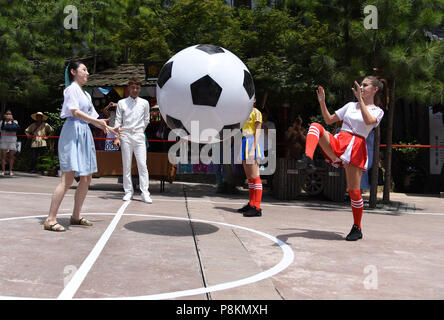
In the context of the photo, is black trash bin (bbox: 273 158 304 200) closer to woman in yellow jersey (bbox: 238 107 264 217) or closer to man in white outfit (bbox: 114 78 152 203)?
woman in yellow jersey (bbox: 238 107 264 217)

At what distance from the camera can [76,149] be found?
540 centimetres

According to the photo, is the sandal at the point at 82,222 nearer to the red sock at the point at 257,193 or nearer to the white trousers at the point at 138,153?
the white trousers at the point at 138,153

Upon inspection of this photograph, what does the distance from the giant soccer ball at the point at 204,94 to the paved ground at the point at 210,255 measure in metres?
1.29

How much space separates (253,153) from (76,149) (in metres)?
2.82

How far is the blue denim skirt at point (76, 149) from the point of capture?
536 cm

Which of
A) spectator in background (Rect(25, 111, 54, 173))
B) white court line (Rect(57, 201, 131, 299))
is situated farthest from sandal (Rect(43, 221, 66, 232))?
spectator in background (Rect(25, 111, 54, 173))

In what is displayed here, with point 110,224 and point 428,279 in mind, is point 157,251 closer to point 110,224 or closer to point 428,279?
point 110,224

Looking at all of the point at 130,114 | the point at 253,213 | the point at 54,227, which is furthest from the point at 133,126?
the point at 54,227

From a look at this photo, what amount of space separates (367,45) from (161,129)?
560 cm

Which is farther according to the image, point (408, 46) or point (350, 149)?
point (408, 46)

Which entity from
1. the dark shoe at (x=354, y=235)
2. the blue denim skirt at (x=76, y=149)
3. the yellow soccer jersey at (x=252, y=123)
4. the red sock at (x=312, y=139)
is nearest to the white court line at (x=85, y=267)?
the blue denim skirt at (x=76, y=149)

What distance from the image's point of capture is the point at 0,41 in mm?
11945

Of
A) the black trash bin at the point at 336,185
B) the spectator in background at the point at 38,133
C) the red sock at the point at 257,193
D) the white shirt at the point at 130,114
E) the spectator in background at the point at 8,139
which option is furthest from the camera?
the spectator in background at the point at 38,133

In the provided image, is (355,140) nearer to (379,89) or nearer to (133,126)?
(379,89)
